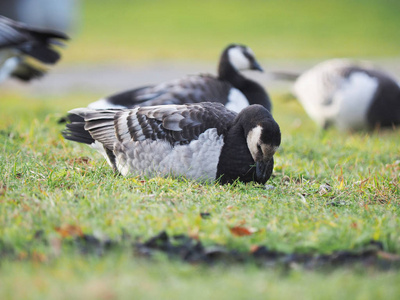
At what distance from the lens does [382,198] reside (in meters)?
4.64

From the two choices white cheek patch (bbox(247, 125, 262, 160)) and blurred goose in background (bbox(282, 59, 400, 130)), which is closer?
white cheek patch (bbox(247, 125, 262, 160))

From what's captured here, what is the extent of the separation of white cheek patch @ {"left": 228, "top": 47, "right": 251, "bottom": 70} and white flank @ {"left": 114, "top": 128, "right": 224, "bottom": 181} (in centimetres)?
306

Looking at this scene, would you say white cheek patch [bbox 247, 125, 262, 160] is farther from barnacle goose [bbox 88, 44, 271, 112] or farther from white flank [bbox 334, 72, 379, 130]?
white flank [bbox 334, 72, 379, 130]

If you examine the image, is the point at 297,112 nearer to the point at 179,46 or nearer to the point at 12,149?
the point at 12,149

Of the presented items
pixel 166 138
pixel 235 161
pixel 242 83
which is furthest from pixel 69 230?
pixel 242 83

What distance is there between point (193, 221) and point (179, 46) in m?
17.6

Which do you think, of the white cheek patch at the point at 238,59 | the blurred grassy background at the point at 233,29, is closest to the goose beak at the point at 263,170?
the white cheek patch at the point at 238,59

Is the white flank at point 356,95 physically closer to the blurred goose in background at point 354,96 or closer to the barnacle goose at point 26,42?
the blurred goose in background at point 354,96

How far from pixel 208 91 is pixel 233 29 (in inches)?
684

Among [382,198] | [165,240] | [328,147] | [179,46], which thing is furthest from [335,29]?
[165,240]

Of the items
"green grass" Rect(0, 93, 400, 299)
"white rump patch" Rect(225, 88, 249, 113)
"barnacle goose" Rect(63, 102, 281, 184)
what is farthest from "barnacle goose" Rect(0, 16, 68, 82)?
"barnacle goose" Rect(63, 102, 281, 184)

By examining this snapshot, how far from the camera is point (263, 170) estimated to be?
477 centimetres

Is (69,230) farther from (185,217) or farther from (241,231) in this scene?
(241,231)

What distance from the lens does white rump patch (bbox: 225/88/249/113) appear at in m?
6.85
